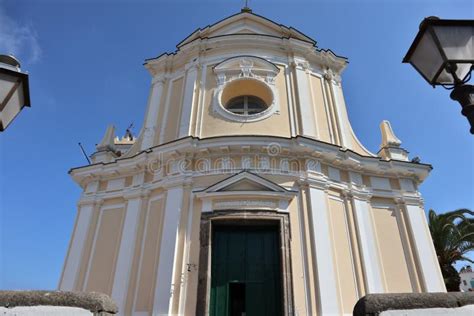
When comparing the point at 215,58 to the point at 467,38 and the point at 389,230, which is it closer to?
the point at 389,230

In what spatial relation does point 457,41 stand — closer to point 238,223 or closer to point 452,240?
point 238,223

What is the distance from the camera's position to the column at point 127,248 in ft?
30.8

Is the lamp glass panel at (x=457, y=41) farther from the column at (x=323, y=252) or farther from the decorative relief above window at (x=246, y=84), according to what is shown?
the decorative relief above window at (x=246, y=84)

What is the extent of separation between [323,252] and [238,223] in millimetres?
2470

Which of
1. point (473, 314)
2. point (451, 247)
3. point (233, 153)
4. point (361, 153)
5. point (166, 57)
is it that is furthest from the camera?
point (451, 247)

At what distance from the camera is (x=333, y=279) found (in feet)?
28.9

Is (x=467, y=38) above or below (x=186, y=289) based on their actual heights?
above

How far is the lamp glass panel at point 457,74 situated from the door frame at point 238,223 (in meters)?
6.45

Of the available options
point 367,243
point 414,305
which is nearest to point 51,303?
point 414,305

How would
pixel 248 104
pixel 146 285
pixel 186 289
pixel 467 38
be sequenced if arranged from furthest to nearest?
pixel 248 104 < pixel 146 285 < pixel 186 289 < pixel 467 38

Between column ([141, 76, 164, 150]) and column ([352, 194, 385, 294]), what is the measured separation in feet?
24.3

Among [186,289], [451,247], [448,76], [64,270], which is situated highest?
[451,247]

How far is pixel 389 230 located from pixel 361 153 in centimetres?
291

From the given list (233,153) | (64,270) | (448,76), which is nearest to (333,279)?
(233,153)
